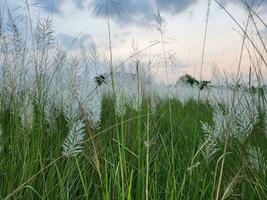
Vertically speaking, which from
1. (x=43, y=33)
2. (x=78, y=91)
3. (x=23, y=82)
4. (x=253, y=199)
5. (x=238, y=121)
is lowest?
(x=253, y=199)

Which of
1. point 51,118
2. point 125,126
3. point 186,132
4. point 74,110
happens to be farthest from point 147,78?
point 74,110

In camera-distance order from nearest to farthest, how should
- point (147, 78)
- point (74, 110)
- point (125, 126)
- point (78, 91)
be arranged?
point (74, 110) < point (78, 91) < point (125, 126) < point (147, 78)

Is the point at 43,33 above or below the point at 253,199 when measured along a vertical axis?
above

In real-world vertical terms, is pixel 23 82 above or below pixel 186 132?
above

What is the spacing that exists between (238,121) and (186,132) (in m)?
1.27

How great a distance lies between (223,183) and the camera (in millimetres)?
1910

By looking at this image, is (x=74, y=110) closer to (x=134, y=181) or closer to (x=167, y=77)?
(x=134, y=181)

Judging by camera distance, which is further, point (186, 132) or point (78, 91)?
point (186, 132)

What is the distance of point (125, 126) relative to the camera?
2.54 metres

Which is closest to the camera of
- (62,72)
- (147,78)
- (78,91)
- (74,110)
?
(74,110)

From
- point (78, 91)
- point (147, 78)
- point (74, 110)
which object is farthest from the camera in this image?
point (147, 78)

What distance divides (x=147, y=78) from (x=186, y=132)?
48 cm

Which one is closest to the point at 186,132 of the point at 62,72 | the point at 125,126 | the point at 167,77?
the point at 167,77

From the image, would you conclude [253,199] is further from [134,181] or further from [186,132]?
[186,132]
